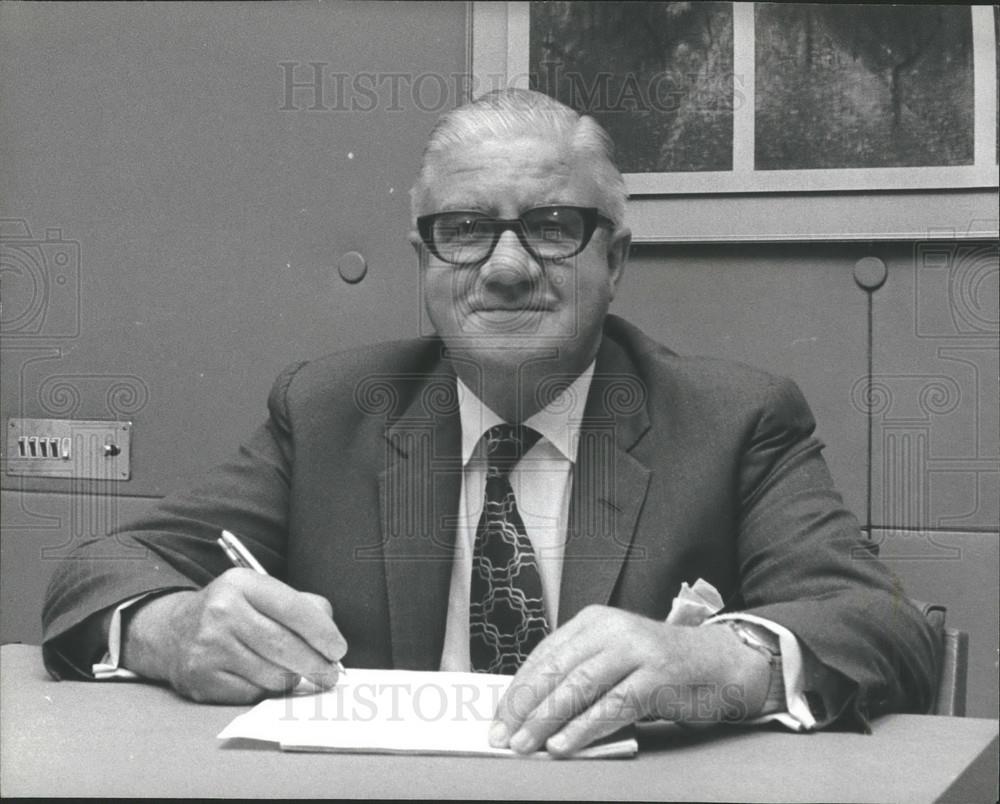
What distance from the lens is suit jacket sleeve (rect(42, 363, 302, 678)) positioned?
1.10 m

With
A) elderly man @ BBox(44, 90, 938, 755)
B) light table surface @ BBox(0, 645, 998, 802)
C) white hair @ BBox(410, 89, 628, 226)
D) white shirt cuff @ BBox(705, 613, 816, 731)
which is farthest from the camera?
white hair @ BBox(410, 89, 628, 226)

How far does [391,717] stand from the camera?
3.09 ft

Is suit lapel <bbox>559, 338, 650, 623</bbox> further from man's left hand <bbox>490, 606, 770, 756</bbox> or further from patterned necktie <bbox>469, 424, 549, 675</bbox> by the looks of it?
Result: man's left hand <bbox>490, 606, 770, 756</bbox>

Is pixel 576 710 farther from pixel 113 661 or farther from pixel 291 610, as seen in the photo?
pixel 113 661

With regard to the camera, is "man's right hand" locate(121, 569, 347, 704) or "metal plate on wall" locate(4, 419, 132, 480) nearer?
"man's right hand" locate(121, 569, 347, 704)

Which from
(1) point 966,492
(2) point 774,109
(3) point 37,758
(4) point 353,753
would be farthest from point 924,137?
(3) point 37,758

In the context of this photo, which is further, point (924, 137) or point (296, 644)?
point (924, 137)

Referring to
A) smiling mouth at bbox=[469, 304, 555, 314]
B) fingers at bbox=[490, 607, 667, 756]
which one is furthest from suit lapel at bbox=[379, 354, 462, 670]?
fingers at bbox=[490, 607, 667, 756]

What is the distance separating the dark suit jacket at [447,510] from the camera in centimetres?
113

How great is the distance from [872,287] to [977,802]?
65 centimetres

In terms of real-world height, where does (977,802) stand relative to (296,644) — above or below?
below

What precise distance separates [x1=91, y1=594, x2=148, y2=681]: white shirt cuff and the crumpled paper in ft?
1.79

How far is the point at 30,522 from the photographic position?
130 centimetres

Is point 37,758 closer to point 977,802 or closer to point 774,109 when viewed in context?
point 977,802
